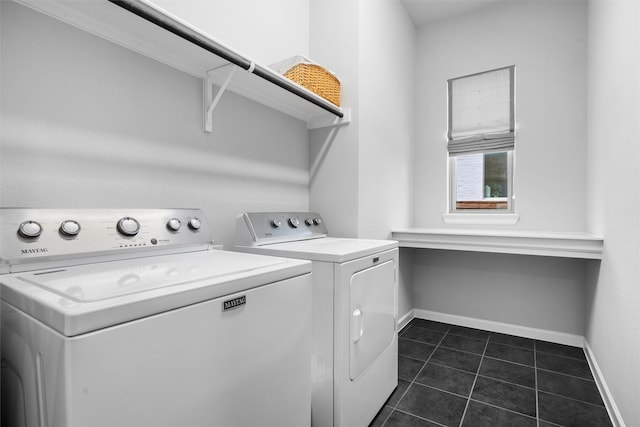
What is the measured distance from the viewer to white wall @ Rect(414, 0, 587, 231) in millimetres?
2480

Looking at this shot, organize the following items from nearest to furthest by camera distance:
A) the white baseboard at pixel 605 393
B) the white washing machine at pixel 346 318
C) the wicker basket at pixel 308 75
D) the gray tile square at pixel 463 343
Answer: the white washing machine at pixel 346 318 → the white baseboard at pixel 605 393 → the wicker basket at pixel 308 75 → the gray tile square at pixel 463 343

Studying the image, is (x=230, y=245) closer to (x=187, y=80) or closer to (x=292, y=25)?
(x=187, y=80)

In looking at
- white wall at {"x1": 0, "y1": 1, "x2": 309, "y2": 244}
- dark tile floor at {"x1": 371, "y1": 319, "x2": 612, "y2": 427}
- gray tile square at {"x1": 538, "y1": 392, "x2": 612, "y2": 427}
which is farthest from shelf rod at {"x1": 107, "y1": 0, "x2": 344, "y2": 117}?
gray tile square at {"x1": 538, "y1": 392, "x2": 612, "y2": 427}

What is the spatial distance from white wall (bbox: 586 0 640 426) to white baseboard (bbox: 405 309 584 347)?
28 cm

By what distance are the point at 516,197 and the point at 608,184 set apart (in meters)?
0.93

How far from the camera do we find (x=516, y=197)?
2.71 metres

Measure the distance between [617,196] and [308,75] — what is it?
1.75m

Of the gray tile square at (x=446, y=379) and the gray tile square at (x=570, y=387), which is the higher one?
the gray tile square at (x=446, y=379)

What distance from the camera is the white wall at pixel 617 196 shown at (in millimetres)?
1326

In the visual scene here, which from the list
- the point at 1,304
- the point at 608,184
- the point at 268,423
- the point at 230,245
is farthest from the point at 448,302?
the point at 1,304

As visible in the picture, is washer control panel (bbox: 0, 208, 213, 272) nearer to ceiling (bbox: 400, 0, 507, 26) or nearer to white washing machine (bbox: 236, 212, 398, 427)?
white washing machine (bbox: 236, 212, 398, 427)

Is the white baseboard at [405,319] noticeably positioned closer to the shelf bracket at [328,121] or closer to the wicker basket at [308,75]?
the shelf bracket at [328,121]

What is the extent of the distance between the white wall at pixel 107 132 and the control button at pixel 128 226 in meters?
0.17

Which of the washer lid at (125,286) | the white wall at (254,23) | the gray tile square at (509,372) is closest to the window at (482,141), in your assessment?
the gray tile square at (509,372)
